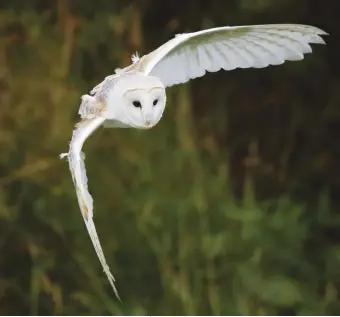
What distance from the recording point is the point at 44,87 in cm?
116

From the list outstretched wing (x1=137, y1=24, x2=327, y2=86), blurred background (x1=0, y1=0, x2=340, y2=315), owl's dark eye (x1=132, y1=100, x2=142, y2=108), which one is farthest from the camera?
blurred background (x1=0, y1=0, x2=340, y2=315)

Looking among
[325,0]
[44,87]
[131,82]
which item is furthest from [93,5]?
[325,0]

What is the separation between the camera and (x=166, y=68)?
1014 millimetres

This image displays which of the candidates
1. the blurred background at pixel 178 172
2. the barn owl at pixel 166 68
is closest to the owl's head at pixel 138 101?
the barn owl at pixel 166 68

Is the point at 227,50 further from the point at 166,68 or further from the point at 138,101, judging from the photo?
the point at 138,101

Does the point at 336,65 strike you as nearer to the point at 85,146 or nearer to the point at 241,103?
the point at 241,103

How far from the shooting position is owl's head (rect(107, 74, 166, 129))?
0.86 meters

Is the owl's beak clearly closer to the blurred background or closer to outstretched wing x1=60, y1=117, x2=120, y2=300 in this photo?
outstretched wing x1=60, y1=117, x2=120, y2=300

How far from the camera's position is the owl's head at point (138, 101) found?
0.86m

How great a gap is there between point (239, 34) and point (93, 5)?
34 cm

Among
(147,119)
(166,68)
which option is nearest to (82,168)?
(147,119)

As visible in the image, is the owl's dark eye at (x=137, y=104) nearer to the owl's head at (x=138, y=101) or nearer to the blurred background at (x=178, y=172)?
the owl's head at (x=138, y=101)

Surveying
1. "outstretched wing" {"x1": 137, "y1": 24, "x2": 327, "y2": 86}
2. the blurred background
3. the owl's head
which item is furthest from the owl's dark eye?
the blurred background

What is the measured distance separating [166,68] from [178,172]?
0.24 metres
